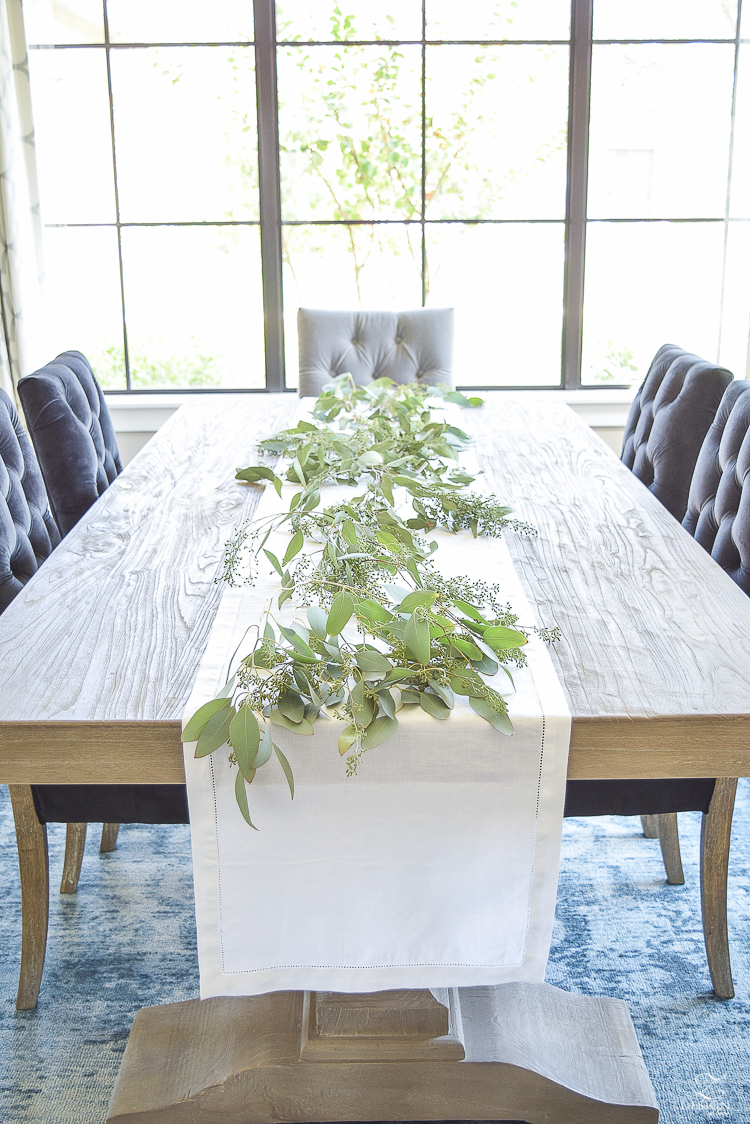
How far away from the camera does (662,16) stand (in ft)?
12.3

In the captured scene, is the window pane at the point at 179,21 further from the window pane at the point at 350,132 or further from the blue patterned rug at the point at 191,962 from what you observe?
the blue patterned rug at the point at 191,962

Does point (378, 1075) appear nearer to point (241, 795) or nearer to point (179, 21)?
point (241, 795)

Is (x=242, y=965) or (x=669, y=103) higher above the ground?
(x=669, y=103)

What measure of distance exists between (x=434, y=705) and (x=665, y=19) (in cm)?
360

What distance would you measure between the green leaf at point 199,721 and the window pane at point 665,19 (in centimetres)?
356

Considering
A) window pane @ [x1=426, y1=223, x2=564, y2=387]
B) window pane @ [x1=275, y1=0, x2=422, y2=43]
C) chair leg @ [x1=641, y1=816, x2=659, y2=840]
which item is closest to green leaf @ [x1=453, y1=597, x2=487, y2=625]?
chair leg @ [x1=641, y1=816, x2=659, y2=840]

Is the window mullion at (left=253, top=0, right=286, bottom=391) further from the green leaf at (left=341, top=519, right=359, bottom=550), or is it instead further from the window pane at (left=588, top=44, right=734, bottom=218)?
the green leaf at (left=341, top=519, right=359, bottom=550)

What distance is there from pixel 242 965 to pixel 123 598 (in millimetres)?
569

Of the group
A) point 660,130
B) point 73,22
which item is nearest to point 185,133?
point 73,22

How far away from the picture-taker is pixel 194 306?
159 inches

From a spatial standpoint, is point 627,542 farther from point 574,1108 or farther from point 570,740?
point 574,1108

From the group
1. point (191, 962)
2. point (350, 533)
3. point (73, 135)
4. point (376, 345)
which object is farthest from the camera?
point (73, 135)

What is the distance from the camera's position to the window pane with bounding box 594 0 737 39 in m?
3.73

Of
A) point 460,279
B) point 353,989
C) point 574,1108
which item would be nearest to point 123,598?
point 353,989
